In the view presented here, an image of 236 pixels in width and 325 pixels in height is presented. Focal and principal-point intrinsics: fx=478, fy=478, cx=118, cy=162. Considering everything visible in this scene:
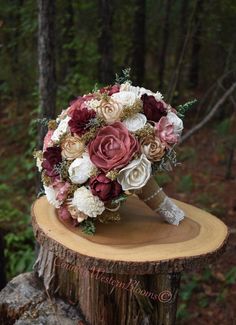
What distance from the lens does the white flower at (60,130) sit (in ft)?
9.07

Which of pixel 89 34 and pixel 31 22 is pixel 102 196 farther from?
pixel 89 34

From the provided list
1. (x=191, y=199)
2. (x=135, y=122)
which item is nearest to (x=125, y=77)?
(x=135, y=122)

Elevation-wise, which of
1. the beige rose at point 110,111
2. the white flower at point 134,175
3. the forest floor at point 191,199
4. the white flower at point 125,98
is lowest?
the forest floor at point 191,199

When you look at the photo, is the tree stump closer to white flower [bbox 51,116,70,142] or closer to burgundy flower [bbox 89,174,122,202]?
burgundy flower [bbox 89,174,122,202]

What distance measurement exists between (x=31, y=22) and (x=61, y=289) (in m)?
5.35

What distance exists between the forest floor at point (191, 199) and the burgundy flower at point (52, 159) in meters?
2.16

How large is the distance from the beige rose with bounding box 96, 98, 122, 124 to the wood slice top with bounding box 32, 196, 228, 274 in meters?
0.65

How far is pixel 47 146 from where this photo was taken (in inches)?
112

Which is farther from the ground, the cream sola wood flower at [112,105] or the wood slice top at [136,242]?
the cream sola wood flower at [112,105]

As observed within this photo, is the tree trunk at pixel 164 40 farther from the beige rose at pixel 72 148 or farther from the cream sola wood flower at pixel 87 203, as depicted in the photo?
the cream sola wood flower at pixel 87 203

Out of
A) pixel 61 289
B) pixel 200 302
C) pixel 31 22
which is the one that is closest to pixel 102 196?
pixel 61 289

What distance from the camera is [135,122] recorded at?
2.63 metres

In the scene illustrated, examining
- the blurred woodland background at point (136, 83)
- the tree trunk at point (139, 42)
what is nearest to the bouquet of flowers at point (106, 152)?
the blurred woodland background at point (136, 83)

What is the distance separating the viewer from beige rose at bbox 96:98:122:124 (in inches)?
103
